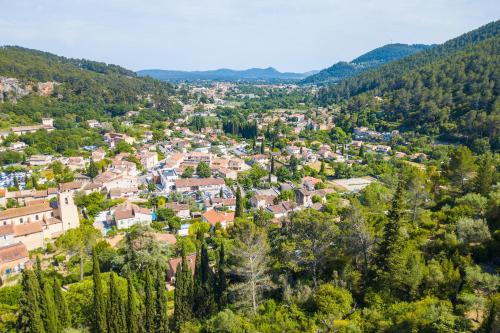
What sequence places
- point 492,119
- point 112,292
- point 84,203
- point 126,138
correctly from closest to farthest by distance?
point 112,292 → point 84,203 → point 492,119 → point 126,138

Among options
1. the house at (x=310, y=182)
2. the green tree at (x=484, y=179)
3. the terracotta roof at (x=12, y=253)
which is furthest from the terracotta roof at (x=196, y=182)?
the green tree at (x=484, y=179)

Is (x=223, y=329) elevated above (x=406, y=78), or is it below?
below

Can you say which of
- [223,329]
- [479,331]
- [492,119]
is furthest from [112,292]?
[492,119]

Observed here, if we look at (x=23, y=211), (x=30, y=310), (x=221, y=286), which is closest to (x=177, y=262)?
(x=221, y=286)

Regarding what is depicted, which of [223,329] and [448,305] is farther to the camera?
[223,329]

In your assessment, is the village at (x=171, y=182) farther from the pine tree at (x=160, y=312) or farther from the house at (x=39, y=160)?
the pine tree at (x=160, y=312)

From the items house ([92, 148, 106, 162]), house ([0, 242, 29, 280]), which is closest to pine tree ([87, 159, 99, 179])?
house ([92, 148, 106, 162])

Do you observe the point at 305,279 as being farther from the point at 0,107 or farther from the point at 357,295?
the point at 0,107

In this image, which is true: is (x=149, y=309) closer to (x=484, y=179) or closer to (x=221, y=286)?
(x=221, y=286)
